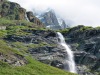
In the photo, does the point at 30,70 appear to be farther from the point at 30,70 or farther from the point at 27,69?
the point at 27,69

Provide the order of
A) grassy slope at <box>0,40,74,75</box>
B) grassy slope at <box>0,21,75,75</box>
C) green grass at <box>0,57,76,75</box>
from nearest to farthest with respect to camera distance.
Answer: green grass at <box>0,57,76,75</box>, grassy slope at <box>0,40,74,75</box>, grassy slope at <box>0,21,75,75</box>

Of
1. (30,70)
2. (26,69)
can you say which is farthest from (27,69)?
(30,70)

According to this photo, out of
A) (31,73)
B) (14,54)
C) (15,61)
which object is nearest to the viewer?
(31,73)

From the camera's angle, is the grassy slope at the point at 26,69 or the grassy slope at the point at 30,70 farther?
the grassy slope at the point at 26,69

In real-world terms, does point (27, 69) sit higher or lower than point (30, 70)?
higher

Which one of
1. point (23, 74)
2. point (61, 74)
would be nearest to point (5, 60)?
point (23, 74)

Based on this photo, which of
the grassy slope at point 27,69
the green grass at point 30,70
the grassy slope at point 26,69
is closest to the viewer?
the green grass at point 30,70

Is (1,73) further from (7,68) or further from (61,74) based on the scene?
(61,74)

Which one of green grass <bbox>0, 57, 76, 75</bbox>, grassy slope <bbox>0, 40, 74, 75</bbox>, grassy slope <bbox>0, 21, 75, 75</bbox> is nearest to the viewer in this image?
green grass <bbox>0, 57, 76, 75</bbox>

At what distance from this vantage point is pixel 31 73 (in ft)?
533

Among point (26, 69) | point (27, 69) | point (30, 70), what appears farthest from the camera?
point (27, 69)

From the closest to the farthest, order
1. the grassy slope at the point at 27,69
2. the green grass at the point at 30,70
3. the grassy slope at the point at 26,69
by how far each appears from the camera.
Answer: the green grass at the point at 30,70 → the grassy slope at the point at 27,69 → the grassy slope at the point at 26,69

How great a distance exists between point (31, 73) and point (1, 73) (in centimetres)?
1741

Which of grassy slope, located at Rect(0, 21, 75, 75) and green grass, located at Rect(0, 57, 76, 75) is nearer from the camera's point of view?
green grass, located at Rect(0, 57, 76, 75)
